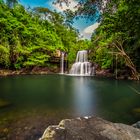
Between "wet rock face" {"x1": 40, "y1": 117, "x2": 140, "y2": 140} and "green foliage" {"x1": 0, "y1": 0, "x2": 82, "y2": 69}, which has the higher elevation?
"green foliage" {"x1": 0, "y1": 0, "x2": 82, "y2": 69}

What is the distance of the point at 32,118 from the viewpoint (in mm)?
7500

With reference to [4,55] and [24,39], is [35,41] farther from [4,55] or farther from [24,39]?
[4,55]

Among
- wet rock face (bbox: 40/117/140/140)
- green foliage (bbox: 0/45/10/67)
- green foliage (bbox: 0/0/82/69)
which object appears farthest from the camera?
green foliage (bbox: 0/0/82/69)

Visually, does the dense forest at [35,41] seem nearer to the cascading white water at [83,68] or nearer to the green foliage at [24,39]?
the green foliage at [24,39]

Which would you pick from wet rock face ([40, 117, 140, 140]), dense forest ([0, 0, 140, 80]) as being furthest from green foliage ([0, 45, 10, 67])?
wet rock face ([40, 117, 140, 140])

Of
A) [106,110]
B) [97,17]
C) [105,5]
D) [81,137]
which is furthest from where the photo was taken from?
[106,110]

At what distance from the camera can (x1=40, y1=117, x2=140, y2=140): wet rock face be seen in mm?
3223

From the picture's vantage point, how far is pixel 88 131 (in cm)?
344

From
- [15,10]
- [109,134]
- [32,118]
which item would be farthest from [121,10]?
[15,10]

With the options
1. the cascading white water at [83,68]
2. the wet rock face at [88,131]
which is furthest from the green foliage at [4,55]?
the wet rock face at [88,131]

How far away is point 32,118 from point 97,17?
168 inches

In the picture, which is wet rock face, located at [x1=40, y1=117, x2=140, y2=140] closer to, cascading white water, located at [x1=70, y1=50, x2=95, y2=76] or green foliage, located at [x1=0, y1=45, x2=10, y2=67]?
green foliage, located at [x1=0, y1=45, x2=10, y2=67]

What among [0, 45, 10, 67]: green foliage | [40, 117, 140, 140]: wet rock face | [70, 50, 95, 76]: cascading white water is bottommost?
[40, 117, 140, 140]: wet rock face

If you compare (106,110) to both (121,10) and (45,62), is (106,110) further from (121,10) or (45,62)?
(45,62)
